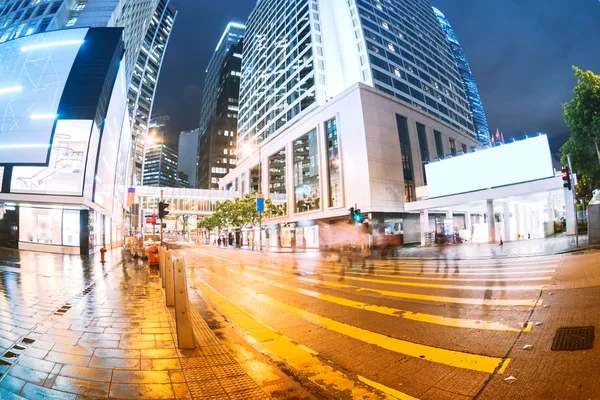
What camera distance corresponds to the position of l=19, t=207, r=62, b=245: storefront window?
23453mm

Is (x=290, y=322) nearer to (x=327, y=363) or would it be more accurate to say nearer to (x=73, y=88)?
(x=327, y=363)

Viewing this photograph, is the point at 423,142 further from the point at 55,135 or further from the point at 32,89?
the point at 32,89

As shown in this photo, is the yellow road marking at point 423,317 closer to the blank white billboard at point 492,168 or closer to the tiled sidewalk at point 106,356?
the tiled sidewalk at point 106,356

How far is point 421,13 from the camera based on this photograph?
7512 centimetres

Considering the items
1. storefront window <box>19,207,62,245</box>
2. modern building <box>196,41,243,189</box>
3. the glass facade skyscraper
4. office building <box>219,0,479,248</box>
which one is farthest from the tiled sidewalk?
modern building <box>196,41,243,189</box>

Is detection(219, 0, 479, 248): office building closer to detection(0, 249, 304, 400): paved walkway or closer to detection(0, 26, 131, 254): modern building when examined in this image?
detection(0, 26, 131, 254): modern building

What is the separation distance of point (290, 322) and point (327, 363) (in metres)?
2.03

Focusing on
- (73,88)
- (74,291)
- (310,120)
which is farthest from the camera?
(310,120)

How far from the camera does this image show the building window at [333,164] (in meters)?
36.2

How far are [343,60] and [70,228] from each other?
51.2 meters

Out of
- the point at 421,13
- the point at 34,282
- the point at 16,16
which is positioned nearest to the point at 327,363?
the point at 34,282

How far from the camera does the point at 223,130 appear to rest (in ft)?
392

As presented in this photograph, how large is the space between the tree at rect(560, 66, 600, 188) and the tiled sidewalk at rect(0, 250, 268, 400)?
27.2 metres

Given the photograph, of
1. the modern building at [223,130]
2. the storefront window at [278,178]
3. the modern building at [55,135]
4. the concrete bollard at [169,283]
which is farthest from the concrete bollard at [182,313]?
the modern building at [223,130]
